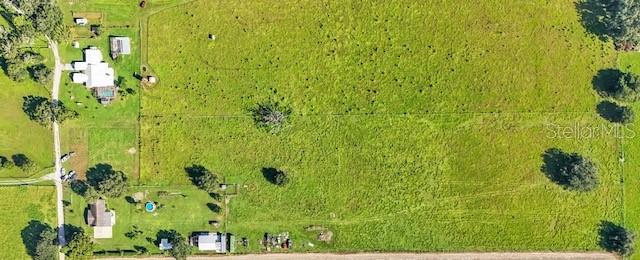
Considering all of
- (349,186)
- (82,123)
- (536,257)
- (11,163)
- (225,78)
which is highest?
(225,78)

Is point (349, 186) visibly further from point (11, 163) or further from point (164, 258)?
point (11, 163)

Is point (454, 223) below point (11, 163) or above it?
below

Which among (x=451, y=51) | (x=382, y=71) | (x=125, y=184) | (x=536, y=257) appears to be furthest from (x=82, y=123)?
(x=536, y=257)

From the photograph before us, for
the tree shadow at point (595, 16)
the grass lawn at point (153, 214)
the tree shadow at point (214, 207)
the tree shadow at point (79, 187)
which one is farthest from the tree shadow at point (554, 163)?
the tree shadow at point (79, 187)

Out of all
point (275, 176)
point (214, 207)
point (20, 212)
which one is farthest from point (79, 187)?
point (275, 176)

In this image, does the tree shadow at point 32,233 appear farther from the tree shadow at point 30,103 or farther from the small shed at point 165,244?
the small shed at point 165,244

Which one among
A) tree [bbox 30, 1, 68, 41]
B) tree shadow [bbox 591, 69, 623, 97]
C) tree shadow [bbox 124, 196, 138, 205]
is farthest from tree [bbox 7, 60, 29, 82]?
tree shadow [bbox 591, 69, 623, 97]

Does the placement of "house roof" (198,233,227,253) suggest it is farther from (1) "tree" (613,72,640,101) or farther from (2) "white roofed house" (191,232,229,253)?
(1) "tree" (613,72,640,101)

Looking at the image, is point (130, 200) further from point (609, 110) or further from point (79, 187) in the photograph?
point (609, 110)
